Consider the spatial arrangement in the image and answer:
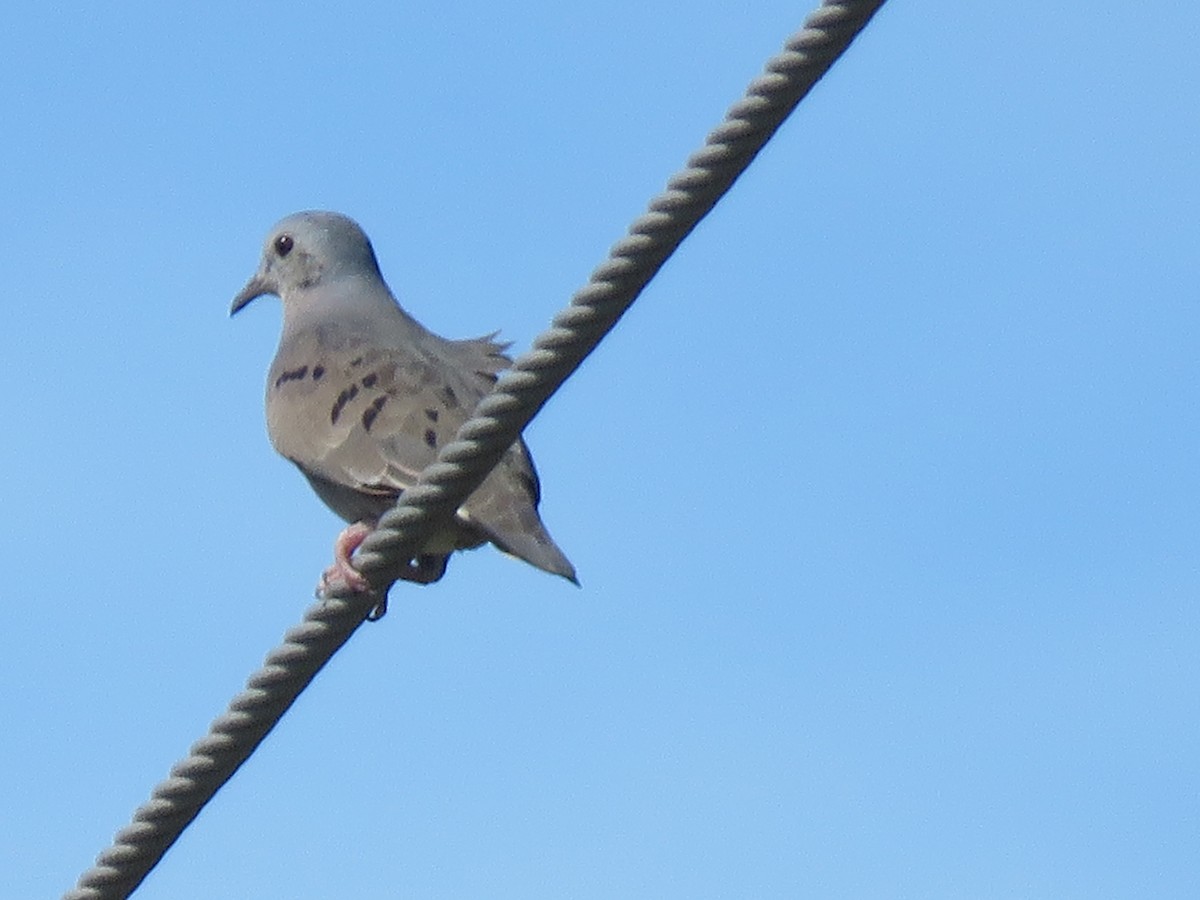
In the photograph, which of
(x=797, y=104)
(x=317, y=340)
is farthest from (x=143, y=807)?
(x=317, y=340)

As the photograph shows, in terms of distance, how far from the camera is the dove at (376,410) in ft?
24.1

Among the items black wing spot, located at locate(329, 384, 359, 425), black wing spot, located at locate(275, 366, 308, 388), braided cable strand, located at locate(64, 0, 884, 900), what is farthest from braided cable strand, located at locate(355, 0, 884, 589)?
black wing spot, located at locate(275, 366, 308, 388)

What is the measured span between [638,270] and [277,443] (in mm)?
4504

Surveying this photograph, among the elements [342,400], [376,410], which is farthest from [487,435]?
[342,400]

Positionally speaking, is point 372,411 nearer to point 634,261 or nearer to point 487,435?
point 487,435

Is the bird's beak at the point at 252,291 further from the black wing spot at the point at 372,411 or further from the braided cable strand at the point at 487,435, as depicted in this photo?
the braided cable strand at the point at 487,435

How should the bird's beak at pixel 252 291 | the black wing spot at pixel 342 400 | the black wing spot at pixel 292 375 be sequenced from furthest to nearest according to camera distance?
the bird's beak at pixel 252 291, the black wing spot at pixel 292 375, the black wing spot at pixel 342 400

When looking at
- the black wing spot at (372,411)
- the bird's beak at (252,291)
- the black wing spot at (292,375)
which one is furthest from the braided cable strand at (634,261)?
the bird's beak at (252,291)

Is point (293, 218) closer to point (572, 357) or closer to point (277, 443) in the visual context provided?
point (277, 443)

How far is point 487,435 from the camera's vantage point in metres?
4.67

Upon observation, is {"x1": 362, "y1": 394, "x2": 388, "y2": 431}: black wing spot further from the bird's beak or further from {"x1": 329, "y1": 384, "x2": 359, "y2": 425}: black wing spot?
the bird's beak

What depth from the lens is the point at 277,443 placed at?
344 inches

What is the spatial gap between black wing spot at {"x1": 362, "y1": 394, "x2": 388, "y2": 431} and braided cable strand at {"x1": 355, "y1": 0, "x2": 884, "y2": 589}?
3.14 m

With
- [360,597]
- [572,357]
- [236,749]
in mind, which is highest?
[572,357]
